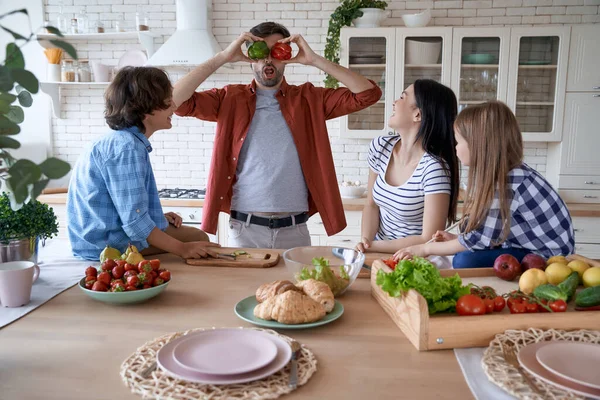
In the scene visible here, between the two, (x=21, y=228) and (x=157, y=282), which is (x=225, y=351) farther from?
(x=21, y=228)

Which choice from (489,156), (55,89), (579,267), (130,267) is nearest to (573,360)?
(579,267)

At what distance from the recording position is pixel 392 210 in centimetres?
237

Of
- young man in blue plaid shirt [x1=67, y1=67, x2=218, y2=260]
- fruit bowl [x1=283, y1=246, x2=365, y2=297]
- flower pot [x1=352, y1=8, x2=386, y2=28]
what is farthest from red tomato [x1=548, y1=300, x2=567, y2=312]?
flower pot [x1=352, y1=8, x2=386, y2=28]

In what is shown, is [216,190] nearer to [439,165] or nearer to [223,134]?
[223,134]

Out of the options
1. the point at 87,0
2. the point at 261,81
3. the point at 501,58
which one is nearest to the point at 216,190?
the point at 261,81

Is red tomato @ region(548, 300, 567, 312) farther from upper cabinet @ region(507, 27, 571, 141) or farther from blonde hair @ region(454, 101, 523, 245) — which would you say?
upper cabinet @ region(507, 27, 571, 141)

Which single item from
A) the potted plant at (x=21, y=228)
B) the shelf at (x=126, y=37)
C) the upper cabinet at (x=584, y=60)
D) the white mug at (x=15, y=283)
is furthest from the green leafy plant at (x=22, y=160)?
the upper cabinet at (x=584, y=60)

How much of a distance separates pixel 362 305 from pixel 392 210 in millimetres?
953

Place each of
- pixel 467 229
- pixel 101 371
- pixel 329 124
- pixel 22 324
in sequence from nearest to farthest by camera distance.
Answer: pixel 101 371, pixel 22 324, pixel 467 229, pixel 329 124

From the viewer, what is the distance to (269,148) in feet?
8.68

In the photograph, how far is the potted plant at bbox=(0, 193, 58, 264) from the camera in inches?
61.4

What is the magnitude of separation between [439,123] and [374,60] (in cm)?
189

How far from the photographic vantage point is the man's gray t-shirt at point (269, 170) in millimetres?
2607

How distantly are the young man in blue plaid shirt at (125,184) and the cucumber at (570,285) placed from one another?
117cm
